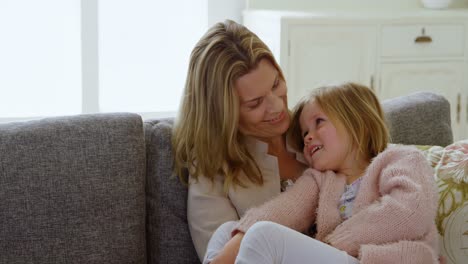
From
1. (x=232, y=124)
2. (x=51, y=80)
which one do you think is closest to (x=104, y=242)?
(x=232, y=124)

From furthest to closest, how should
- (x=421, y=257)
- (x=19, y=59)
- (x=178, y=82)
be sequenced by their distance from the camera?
(x=178, y=82) < (x=19, y=59) < (x=421, y=257)

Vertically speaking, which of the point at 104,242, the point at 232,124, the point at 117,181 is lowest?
the point at 104,242

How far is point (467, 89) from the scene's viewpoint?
381 centimetres

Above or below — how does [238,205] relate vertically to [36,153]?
below

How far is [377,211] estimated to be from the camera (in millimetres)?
1678

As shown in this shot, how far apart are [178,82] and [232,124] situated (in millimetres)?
2228

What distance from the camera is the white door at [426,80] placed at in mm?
3701

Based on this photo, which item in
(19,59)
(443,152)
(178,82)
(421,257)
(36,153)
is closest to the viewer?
(421,257)

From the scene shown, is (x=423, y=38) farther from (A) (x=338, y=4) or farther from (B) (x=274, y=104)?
(B) (x=274, y=104)

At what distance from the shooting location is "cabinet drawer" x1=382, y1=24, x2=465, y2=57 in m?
3.64

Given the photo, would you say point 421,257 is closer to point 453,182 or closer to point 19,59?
point 453,182

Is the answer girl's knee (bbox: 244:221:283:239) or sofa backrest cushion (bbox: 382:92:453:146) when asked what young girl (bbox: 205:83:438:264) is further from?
sofa backrest cushion (bbox: 382:92:453:146)

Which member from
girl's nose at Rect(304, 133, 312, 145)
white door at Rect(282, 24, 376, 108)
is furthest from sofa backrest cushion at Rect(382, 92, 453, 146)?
white door at Rect(282, 24, 376, 108)

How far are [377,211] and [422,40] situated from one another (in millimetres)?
2153
